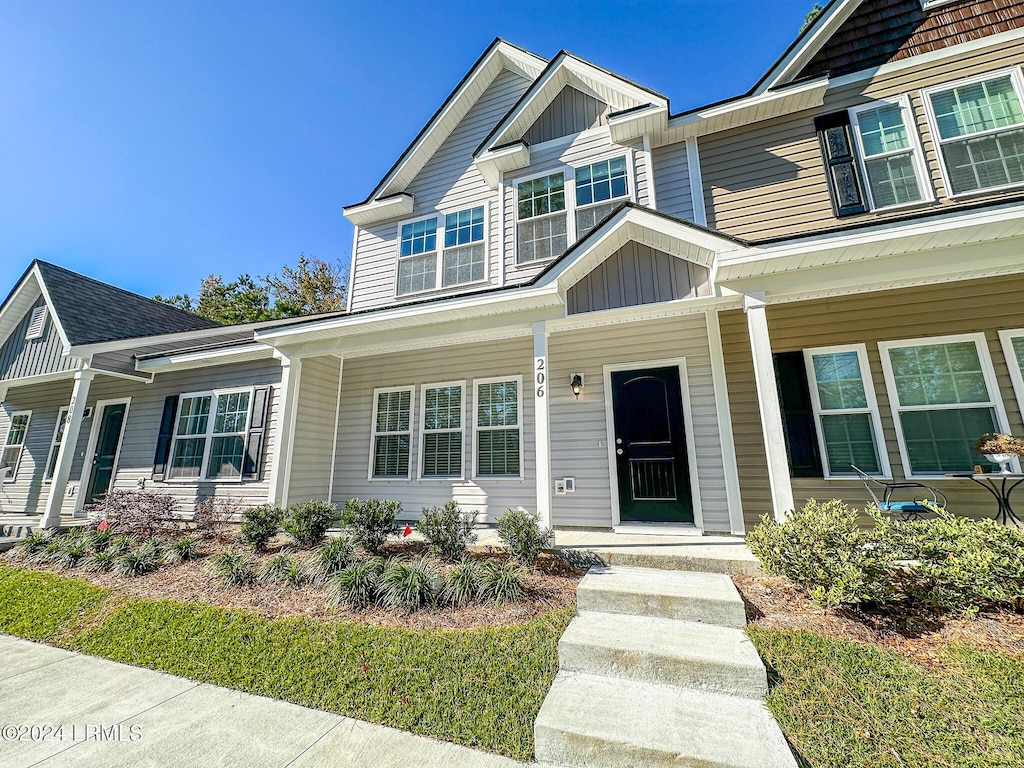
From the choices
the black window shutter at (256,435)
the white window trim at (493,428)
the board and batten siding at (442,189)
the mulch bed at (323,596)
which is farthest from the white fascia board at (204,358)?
the white window trim at (493,428)

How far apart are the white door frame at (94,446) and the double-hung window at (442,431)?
709 centimetres

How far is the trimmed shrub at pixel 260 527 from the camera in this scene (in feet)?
17.3

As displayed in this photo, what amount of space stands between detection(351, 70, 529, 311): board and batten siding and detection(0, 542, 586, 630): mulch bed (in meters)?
4.88

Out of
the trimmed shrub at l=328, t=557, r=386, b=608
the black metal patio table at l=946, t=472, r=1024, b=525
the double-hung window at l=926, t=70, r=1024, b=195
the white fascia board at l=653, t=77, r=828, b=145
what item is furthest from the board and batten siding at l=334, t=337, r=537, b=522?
the double-hung window at l=926, t=70, r=1024, b=195

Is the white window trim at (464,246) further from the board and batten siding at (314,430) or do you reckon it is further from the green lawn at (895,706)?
the green lawn at (895,706)

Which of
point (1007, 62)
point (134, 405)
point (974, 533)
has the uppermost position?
point (1007, 62)

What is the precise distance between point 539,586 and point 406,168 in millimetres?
7811

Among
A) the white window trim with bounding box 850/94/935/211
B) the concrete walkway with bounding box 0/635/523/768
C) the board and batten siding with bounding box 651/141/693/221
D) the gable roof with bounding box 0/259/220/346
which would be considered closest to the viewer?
the concrete walkway with bounding box 0/635/523/768

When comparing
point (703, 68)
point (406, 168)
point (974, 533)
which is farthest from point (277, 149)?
point (974, 533)

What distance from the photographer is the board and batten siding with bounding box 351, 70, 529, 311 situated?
7699 mm

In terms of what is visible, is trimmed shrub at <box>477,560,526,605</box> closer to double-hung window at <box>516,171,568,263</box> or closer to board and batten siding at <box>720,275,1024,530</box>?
board and batten siding at <box>720,275,1024,530</box>

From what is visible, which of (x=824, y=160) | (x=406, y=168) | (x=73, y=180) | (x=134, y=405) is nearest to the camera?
(x=824, y=160)

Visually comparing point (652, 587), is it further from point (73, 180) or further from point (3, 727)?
point (73, 180)

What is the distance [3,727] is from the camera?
256 cm
